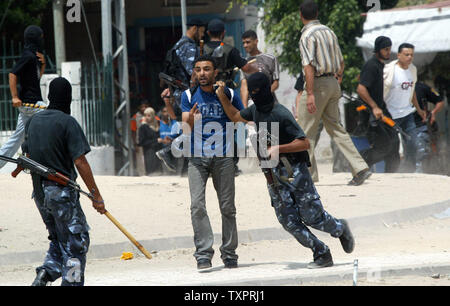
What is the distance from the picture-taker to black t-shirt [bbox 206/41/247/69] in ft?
28.9

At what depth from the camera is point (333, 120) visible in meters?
10.8

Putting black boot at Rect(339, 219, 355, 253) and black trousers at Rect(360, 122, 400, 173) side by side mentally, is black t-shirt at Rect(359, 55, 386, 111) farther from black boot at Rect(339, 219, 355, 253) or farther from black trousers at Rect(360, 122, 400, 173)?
black boot at Rect(339, 219, 355, 253)

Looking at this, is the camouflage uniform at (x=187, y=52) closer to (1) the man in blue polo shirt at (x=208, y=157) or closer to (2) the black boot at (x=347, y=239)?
(1) the man in blue polo shirt at (x=208, y=157)

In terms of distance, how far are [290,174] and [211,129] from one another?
0.80 metres

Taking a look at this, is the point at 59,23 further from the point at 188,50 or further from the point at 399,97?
the point at 399,97

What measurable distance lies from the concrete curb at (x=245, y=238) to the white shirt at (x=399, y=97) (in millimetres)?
2365

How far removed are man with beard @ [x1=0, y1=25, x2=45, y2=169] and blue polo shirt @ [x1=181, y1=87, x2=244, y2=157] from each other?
10.9ft

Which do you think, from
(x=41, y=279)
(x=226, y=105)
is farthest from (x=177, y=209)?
(x=41, y=279)

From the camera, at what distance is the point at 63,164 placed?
620 centimetres

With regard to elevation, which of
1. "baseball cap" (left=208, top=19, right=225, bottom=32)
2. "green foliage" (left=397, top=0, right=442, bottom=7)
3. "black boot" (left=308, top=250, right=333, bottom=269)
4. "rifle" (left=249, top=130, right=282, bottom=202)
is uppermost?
"baseball cap" (left=208, top=19, right=225, bottom=32)

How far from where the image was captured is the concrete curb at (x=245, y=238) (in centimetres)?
819

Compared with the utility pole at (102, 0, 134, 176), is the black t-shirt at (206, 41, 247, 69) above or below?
above

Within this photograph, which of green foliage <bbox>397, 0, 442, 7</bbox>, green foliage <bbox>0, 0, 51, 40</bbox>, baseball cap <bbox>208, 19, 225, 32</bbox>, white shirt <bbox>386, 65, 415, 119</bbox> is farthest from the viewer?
green foliage <bbox>0, 0, 51, 40</bbox>

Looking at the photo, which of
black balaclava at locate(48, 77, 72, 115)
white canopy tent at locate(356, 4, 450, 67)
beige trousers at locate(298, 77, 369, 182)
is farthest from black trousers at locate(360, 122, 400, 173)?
black balaclava at locate(48, 77, 72, 115)
